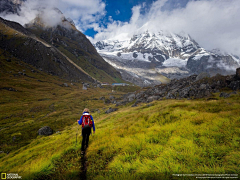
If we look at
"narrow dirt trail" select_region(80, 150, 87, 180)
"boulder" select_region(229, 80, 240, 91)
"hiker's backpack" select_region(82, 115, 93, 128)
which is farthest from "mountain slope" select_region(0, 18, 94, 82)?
"narrow dirt trail" select_region(80, 150, 87, 180)

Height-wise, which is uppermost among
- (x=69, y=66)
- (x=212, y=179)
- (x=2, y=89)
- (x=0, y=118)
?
(x=69, y=66)

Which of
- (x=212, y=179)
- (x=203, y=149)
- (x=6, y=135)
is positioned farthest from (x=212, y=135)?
Answer: (x=6, y=135)

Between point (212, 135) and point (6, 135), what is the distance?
44.8 m

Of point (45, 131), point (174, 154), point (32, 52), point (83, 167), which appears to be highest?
point (32, 52)

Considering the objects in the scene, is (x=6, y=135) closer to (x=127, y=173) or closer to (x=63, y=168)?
(x=63, y=168)

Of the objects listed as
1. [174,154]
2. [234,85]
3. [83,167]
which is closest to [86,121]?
[83,167]

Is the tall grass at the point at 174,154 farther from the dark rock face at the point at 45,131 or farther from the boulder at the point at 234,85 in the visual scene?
the dark rock face at the point at 45,131

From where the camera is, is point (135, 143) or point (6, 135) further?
point (6, 135)

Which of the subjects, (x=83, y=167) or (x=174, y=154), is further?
(x=83, y=167)

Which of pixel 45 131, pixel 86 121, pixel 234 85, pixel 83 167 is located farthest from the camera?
pixel 45 131

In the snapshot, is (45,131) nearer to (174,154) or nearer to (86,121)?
(86,121)

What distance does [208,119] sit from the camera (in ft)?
22.5

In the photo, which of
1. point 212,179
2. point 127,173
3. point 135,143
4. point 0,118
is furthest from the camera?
point 0,118

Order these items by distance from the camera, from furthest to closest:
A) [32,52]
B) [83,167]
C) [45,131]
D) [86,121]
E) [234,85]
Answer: [32,52]
[45,131]
[234,85]
[86,121]
[83,167]
